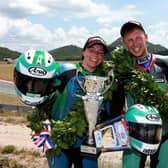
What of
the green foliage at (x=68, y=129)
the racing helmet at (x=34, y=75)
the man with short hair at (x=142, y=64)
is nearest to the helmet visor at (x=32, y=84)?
the racing helmet at (x=34, y=75)

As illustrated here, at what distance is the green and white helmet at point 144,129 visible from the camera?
3.75m

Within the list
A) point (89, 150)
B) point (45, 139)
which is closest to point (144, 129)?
point (89, 150)

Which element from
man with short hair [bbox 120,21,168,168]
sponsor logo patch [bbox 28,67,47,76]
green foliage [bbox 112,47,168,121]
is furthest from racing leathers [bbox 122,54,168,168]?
sponsor logo patch [bbox 28,67,47,76]

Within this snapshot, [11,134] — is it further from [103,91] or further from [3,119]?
[103,91]

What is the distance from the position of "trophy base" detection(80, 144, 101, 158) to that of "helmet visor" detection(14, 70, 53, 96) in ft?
2.14

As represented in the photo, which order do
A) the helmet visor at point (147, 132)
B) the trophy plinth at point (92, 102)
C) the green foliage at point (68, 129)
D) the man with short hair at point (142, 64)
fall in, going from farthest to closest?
the man with short hair at point (142, 64)
the green foliage at point (68, 129)
the trophy plinth at point (92, 102)
the helmet visor at point (147, 132)

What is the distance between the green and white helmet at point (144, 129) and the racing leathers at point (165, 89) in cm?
31

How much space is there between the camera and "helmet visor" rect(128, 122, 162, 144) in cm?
375

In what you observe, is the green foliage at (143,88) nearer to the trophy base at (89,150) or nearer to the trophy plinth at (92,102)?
the trophy plinth at (92,102)

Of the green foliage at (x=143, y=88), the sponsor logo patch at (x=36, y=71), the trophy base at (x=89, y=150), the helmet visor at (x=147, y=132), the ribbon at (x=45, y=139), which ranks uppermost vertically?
the sponsor logo patch at (x=36, y=71)

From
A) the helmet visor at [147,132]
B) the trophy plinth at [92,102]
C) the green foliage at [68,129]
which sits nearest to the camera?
the helmet visor at [147,132]

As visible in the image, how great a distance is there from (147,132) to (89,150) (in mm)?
628

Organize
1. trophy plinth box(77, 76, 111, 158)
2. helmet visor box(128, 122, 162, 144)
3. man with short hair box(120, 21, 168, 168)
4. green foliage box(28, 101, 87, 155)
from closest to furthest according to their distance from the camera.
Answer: helmet visor box(128, 122, 162, 144), trophy plinth box(77, 76, 111, 158), green foliage box(28, 101, 87, 155), man with short hair box(120, 21, 168, 168)

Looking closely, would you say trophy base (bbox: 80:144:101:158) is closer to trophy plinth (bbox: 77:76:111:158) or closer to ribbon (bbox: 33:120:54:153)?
trophy plinth (bbox: 77:76:111:158)
